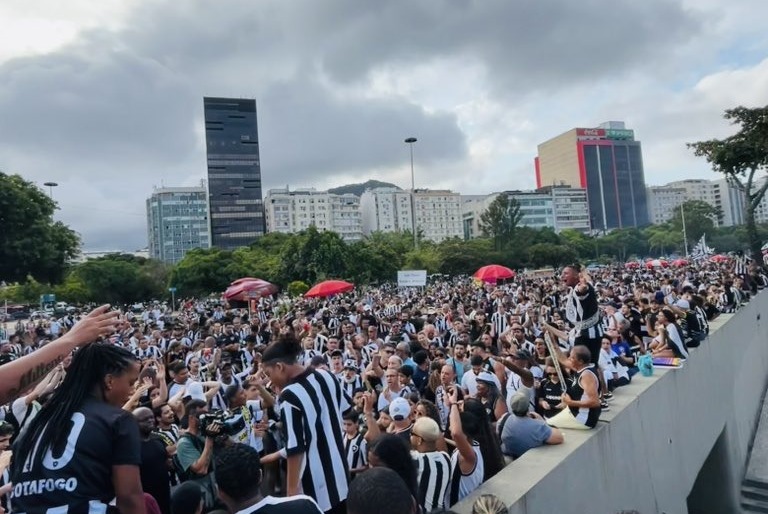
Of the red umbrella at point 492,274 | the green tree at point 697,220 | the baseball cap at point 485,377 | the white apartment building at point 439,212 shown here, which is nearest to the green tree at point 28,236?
the red umbrella at point 492,274

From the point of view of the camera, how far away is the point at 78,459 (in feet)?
6.93

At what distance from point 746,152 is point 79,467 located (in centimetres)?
2684

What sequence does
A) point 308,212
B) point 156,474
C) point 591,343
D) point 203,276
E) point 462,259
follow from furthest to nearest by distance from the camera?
point 308,212, point 462,259, point 203,276, point 591,343, point 156,474

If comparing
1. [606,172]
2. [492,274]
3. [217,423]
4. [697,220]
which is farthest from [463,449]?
[606,172]

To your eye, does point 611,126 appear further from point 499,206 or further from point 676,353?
point 676,353

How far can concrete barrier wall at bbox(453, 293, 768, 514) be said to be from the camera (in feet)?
13.1

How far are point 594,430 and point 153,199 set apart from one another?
14633 cm

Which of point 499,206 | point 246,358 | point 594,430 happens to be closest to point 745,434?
point 594,430

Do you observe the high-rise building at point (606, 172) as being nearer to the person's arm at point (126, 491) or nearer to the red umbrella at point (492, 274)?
the red umbrella at point (492, 274)

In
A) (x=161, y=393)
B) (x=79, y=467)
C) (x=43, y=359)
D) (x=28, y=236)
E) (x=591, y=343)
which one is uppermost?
(x=28, y=236)

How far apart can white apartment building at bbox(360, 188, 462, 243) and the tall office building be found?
3466 cm

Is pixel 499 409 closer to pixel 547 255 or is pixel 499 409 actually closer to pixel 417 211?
pixel 547 255

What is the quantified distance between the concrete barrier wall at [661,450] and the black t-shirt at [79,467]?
2.02 meters

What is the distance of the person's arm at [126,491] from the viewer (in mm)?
2158
